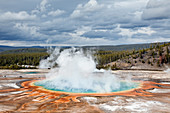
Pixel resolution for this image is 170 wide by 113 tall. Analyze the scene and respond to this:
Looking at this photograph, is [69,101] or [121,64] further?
[121,64]

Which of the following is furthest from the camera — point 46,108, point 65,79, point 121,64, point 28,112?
point 121,64

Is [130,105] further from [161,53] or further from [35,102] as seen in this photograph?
[161,53]

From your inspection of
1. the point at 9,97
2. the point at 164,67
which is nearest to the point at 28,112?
the point at 9,97

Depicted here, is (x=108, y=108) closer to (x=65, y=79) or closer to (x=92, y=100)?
(x=92, y=100)

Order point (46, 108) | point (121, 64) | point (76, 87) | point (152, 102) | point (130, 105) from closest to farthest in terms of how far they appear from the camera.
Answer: point (46, 108) < point (130, 105) < point (152, 102) < point (76, 87) < point (121, 64)

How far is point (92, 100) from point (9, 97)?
10949mm

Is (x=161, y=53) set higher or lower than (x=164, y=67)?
higher

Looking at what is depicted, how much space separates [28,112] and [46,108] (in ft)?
6.46

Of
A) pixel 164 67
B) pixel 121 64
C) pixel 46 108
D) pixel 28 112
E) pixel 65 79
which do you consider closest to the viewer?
pixel 28 112

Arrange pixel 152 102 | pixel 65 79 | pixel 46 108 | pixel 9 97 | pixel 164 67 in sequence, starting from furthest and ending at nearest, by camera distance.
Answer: pixel 164 67 < pixel 65 79 < pixel 9 97 < pixel 152 102 < pixel 46 108

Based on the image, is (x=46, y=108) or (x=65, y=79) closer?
(x=46, y=108)

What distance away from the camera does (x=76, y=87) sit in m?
32.3

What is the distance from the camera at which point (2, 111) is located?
58.1 feet

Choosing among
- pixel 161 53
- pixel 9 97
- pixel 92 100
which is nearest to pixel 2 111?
pixel 9 97
